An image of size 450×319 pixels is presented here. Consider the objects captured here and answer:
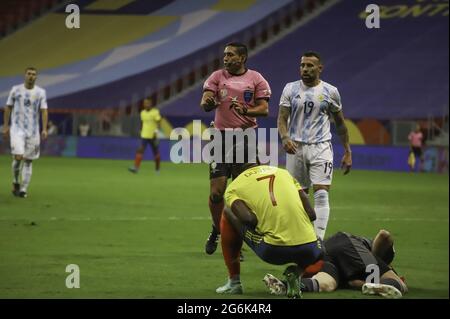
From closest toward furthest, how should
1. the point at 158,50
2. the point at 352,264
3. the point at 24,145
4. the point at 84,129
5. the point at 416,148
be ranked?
the point at 352,264, the point at 24,145, the point at 416,148, the point at 84,129, the point at 158,50

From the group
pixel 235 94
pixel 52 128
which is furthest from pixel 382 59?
pixel 235 94

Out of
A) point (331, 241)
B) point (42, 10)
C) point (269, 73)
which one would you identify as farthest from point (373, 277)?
point (269, 73)

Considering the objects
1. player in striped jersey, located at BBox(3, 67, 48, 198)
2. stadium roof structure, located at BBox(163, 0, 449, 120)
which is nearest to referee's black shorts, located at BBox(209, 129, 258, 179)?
player in striped jersey, located at BBox(3, 67, 48, 198)

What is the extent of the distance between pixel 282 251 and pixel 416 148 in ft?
87.3

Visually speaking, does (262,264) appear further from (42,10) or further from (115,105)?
(115,105)

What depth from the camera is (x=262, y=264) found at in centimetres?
1135

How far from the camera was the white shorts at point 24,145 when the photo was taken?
18.7 m

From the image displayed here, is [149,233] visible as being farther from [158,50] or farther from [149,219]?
[158,50]

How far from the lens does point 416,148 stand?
112ft

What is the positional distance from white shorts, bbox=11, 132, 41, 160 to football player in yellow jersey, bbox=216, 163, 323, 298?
1094 centimetres

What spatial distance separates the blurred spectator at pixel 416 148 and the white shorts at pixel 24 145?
57.1 ft

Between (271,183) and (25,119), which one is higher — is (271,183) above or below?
below

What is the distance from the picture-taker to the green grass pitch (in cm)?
950

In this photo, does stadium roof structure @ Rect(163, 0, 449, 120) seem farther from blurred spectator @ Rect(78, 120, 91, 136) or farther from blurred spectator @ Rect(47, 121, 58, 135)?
blurred spectator @ Rect(47, 121, 58, 135)
